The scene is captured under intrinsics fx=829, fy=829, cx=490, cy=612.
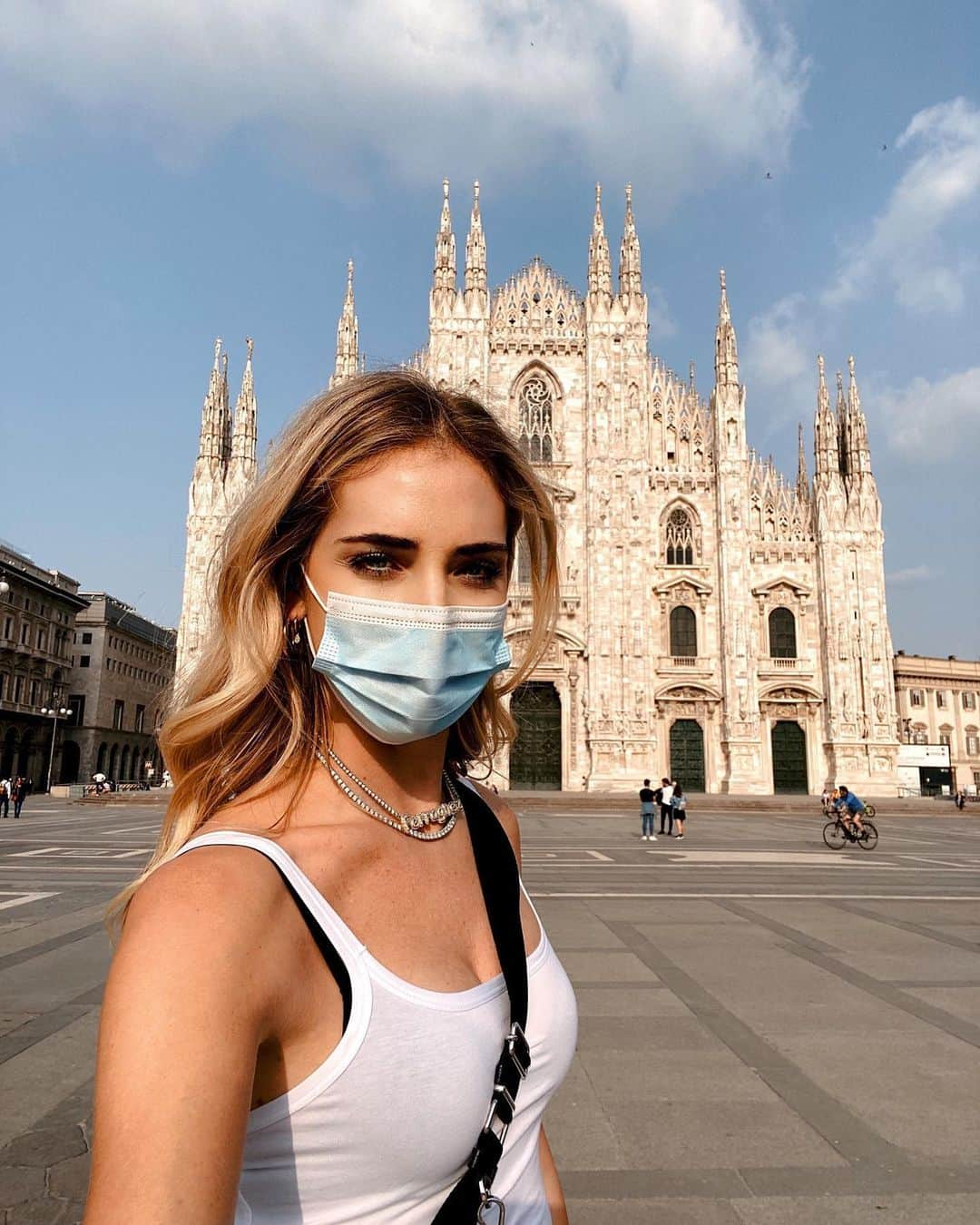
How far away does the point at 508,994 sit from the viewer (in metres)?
1.17

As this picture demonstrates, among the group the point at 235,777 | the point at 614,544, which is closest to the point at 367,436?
the point at 235,777

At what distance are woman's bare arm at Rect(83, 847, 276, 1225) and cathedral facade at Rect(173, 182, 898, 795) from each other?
2836 centimetres

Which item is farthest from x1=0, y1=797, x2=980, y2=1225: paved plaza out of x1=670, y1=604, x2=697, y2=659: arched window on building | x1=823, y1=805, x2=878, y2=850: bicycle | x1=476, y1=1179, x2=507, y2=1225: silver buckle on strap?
x1=670, y1=604, x2=697, y2=659: arched window on building

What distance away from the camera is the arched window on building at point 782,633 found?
3148 centimetres

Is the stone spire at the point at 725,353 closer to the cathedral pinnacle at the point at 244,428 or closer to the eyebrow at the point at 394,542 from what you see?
the cathedral pinnacle at the point at 244,428

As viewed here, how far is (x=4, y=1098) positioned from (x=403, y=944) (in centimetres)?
356

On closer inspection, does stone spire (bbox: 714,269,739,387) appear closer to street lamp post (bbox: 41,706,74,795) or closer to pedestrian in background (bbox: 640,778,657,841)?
pedestrian in background (bbox: 640,778,657,841)

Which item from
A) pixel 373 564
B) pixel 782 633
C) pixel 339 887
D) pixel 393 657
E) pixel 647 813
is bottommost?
pixel 647 813

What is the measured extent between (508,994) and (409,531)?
0.69 meters

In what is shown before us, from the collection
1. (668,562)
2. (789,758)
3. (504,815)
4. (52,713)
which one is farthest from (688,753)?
(52,713)

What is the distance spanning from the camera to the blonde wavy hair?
1.28 metres

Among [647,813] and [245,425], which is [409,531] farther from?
[245,425]

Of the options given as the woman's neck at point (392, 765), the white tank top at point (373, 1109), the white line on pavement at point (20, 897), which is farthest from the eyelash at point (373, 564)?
the white line on pavement at point (20, 897)

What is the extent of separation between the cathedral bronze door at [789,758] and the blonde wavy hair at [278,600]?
3173 cm
